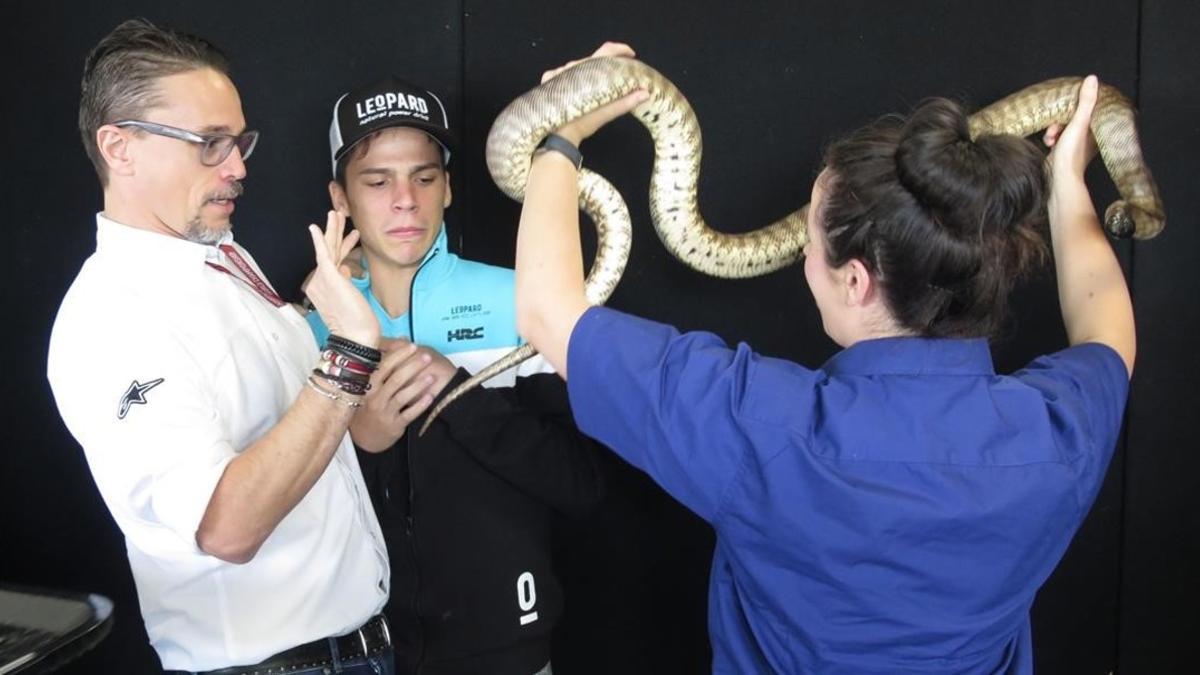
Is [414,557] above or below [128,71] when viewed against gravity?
below

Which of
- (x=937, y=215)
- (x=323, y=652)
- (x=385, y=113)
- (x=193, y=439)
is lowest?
(x=323, y=652)

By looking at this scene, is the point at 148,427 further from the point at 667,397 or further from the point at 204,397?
the point at 667,397

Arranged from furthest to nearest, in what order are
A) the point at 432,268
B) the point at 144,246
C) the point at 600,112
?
the point at 432,268 < the point at 600,112 < the point at 144,246

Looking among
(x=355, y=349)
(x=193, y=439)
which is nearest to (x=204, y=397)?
(x=193, y=439)

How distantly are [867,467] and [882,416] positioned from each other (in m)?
0.06

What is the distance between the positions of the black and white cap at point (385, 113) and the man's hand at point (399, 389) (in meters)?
0.43

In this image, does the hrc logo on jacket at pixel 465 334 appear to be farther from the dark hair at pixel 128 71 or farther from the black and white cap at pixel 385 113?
the dark hair at pixel 128 71

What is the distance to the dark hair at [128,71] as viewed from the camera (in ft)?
4.80

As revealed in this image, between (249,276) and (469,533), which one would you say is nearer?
(249,276)

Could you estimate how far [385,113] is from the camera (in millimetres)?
1898

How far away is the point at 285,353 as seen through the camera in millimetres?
1604

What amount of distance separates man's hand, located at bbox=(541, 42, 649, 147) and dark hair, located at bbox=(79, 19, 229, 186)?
1.74ft

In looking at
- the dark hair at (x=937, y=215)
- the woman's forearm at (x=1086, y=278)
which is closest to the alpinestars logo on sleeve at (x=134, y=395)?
the dark hair at (x=937, y=215)

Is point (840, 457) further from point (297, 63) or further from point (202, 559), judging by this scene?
point (297, 63)
